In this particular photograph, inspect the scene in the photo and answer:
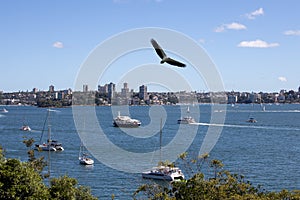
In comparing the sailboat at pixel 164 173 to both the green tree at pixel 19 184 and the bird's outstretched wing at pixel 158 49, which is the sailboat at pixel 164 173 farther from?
the bird's outstretched wing at pixel 158 49

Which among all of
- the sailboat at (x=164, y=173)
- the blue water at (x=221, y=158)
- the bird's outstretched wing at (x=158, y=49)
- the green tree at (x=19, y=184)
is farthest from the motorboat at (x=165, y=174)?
the bird's outstretched wing at (x=158, y=49)

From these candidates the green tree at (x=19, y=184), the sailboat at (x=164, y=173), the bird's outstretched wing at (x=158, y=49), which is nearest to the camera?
the bird's outstretched wing at (x=158, y=49)

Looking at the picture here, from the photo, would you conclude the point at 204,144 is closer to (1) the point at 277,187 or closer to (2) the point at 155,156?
(2) the point at 155,156

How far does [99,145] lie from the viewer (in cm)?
5122

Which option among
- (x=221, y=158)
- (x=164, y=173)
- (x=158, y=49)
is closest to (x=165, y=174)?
(x=164, y=173)

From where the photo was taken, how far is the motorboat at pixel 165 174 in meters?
33.7

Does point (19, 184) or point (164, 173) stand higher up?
point (19, 184)

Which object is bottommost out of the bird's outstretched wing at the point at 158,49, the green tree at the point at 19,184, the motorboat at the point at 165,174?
the motorboat at the point at 165,174

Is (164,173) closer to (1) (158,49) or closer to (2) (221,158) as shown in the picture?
(2) (221,158)

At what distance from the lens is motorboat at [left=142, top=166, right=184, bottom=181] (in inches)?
1326

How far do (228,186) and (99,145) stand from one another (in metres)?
37.8

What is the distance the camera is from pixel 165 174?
34312 mm

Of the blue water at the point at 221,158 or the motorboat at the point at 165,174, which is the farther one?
the motorboat at the point at 165,174

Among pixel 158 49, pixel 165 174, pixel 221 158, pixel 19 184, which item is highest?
pixel 158 49
